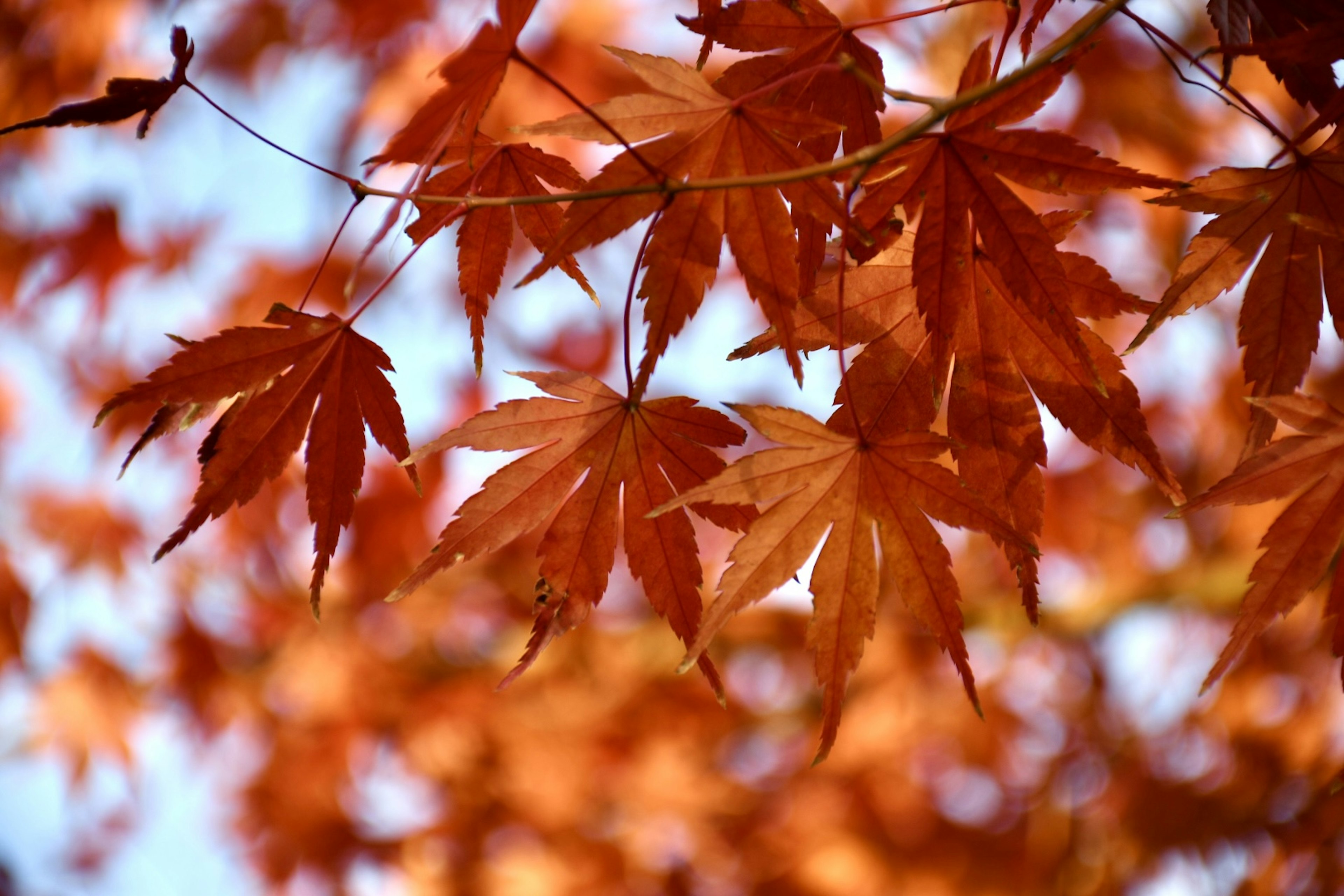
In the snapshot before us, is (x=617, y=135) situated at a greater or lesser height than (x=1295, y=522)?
greater

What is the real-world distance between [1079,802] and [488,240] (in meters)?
3.06

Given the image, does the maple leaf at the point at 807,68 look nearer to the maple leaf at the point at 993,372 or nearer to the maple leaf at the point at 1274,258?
the maple leaf at the point at 993,372

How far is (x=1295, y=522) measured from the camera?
0.66 metres

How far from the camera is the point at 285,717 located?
125 inches

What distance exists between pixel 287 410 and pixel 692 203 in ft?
1.32

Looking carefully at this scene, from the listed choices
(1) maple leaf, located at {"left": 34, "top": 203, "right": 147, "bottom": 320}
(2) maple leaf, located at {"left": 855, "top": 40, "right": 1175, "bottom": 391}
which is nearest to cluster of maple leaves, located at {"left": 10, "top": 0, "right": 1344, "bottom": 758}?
(2) maple leaf, located at {"left": 855, "top": 40, "right": 1175, "bottom": 391}

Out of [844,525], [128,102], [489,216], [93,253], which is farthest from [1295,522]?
[93,253]

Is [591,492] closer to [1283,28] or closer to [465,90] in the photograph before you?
[465,90]

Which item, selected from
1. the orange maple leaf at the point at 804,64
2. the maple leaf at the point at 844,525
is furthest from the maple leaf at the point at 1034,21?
the maple leaf at the point at 844,525

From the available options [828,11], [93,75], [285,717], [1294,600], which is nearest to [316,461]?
[828,11]

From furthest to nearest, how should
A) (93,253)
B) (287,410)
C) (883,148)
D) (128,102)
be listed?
(93,253) → (287,410) → (128,102) → (883,148)

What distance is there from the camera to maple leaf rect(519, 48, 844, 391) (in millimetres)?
634

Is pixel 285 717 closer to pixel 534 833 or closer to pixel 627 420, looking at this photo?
pixel 534 833

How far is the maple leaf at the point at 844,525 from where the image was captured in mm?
652
